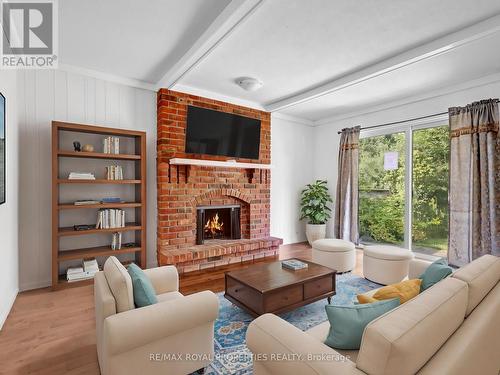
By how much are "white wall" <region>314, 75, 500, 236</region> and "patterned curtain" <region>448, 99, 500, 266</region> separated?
0.18 metres

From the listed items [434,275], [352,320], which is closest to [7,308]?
[352,320]

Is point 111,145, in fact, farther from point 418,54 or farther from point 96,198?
point 418,54

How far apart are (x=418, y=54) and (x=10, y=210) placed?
14.1 feet

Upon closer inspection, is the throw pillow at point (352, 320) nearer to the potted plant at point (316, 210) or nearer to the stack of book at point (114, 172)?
the stack of book at point (114, 172)

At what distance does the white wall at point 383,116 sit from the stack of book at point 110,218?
3961mm

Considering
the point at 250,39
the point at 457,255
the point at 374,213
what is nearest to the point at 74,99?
the point at 250,39

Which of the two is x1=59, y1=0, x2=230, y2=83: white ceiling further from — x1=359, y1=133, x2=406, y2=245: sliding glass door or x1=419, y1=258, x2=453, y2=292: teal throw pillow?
x1=359, y1=133, x2=406, y2=245: sliding glass door

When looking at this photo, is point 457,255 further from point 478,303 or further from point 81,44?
point 81,44

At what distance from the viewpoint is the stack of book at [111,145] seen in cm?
334

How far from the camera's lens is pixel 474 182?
3533mm

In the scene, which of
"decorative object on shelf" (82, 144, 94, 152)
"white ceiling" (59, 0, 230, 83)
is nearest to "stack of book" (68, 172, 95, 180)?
"decorative object on shelf" (82, 144, 94, 152)

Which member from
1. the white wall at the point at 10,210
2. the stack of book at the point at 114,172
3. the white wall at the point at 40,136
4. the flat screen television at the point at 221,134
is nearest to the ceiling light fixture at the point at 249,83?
the flat screen television at the point at 221,134

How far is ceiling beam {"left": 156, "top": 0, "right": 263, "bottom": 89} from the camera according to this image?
199cm

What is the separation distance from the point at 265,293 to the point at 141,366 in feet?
3.35
